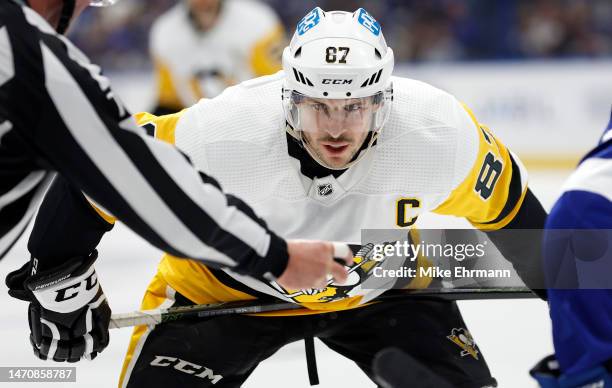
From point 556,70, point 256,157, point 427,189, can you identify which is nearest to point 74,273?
point 256,157

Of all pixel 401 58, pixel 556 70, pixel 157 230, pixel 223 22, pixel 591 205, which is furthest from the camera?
pixel 401 58

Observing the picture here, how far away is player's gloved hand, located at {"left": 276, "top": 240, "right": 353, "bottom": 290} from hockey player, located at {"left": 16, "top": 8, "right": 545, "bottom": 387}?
0.51m

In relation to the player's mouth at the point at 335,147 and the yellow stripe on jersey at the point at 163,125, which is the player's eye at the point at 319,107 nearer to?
the player's mouth at the point at 335,147

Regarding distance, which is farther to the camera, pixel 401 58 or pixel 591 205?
pixel 401 58

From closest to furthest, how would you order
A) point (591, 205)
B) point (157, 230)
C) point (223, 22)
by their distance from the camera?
1. point (591, 205)
2. point (157, 230)
3. point (223, 22)

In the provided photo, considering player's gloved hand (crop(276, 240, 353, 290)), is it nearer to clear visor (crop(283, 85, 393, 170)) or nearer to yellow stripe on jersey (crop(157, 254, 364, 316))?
clear visor (crop(283, 85, 393, 170))

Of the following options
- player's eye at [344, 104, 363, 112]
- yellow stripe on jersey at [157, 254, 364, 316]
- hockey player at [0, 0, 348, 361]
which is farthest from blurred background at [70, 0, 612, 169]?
hockey player at [0, 0, 348, 361]

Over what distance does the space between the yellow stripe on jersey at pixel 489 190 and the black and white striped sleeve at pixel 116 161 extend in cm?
79

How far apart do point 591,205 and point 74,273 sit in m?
1.36

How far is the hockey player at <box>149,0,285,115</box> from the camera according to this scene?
238 inches

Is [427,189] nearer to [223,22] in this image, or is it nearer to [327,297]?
[327,297]

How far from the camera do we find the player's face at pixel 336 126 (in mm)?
2406

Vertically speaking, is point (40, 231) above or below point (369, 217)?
below

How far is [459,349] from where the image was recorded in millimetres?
2672
